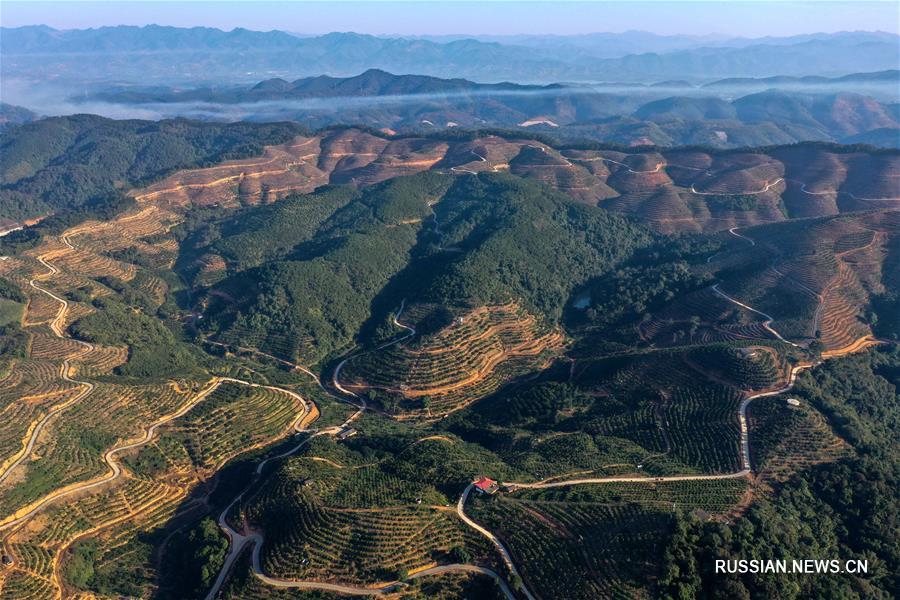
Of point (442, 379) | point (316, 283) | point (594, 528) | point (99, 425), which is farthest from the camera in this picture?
point (316, 283)

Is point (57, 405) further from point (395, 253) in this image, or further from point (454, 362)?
point (395, 253)

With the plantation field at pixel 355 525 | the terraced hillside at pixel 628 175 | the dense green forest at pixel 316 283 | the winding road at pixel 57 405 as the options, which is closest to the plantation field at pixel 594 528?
the plantation field at pixel 355 525

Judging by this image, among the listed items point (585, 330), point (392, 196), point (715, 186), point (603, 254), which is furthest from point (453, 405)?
point (715, 186)

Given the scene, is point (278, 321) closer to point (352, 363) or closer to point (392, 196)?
point (352, 363)

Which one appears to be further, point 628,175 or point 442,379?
point 628,175

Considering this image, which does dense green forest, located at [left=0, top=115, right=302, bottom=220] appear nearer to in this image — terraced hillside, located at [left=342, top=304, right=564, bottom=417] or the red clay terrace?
terraced hillside, located at [left=342, top=304, right=564, bottom=417]

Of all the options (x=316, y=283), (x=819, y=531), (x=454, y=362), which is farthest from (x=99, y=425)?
(x=819, y=531)

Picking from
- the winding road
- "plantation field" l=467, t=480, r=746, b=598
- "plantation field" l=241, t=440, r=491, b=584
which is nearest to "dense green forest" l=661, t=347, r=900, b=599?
"plantation field" l=467, t=480, r=746, b=598

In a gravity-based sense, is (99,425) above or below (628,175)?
below
